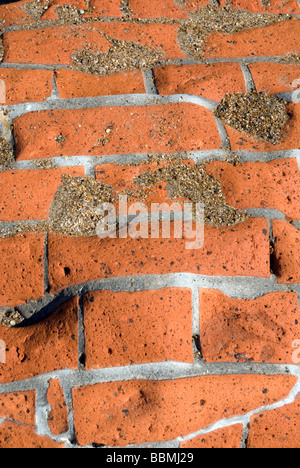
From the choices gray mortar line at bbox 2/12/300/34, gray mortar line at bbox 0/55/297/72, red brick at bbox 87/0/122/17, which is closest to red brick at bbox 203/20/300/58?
gray mortar line at bbox 0/55/297/72

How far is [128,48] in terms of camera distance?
0.91 meters

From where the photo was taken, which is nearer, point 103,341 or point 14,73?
point 103,341

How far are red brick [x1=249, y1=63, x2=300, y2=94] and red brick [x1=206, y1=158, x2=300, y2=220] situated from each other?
175 mm

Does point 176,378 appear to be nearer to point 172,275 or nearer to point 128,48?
point 172,275

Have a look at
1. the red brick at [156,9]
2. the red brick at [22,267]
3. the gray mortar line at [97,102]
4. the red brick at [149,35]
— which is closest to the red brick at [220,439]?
the red brick at [22,267]

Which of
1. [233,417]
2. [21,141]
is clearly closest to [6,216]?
[21,141]

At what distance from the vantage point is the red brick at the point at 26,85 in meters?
0.85

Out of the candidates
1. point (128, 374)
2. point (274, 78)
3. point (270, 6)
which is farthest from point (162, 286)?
point (270, 6)

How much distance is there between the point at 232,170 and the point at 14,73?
1.59ft

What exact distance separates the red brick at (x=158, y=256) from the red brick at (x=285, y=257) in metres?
0.02

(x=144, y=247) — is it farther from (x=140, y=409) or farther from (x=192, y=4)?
(x=192, y=4)

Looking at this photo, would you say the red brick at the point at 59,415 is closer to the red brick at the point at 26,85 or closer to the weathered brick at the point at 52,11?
the red brick at the point at 26,85

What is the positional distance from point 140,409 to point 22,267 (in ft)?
1.05

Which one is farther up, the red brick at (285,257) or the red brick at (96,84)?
the red brick at (96,84)
